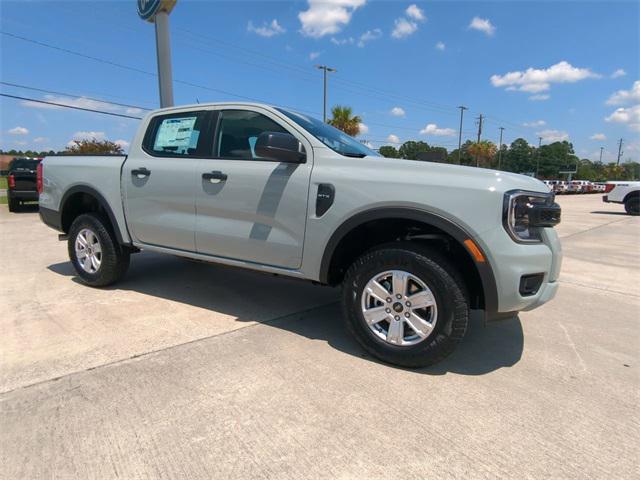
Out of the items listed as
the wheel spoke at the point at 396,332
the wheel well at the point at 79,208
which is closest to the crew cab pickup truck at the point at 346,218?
the wheel spoke at the point at 396,332

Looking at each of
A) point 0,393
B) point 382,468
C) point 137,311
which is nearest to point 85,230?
point 137,311

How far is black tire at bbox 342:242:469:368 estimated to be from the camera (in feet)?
8.50

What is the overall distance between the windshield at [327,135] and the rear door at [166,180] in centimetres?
84

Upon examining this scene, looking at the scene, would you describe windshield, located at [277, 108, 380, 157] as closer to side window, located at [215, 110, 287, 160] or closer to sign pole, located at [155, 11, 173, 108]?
side window, located at [215, 110, 287, 160]

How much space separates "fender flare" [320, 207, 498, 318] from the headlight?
24cm

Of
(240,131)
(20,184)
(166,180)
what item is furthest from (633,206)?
(20,184)

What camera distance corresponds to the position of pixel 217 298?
4.20m

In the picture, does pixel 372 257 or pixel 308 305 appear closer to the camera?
pixel 372 257

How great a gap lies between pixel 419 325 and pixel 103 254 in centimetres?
334

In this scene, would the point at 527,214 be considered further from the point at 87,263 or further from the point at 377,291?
the point at 87,263

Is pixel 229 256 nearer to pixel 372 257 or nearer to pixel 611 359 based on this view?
pixel 372 257

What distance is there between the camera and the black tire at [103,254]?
4281 millimetres

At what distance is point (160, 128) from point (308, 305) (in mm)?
2268

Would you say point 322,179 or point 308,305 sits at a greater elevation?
point 322,179
